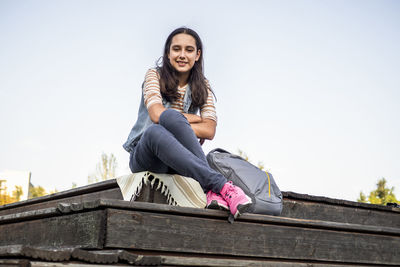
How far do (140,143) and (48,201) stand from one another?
1.74 metres

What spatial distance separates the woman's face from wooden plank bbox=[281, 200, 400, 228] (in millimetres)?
1285

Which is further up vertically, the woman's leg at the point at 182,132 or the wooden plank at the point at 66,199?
the woman's leg at the point at 182,132

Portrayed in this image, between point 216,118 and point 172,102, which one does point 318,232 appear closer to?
point 216,118

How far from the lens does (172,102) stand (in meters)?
3.45

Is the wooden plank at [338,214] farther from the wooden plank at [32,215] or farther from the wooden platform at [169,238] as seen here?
the wooden plank at [32,215]

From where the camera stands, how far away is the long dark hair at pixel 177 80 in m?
3.38

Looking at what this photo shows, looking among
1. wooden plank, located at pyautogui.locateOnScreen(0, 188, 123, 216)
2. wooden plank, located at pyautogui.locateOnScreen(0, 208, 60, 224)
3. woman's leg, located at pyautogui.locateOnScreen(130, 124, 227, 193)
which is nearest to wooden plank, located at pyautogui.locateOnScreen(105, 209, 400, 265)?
woman's leg, located at pyautogui.locateOnScreen(130, 124, 227, 193)

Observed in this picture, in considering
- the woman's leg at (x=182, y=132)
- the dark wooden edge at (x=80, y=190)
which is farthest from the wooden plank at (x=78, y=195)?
the woman's leg at (x=182, y=132)

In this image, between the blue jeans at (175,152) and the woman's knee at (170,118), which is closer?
the blue jeans at (175,152)

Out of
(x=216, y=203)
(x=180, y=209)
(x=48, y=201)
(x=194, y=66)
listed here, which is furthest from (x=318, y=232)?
(x=48, y=201)

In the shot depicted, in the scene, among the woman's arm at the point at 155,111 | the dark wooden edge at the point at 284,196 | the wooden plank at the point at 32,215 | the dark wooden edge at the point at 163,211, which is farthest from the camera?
the dark wooden edge at the point at 284,196

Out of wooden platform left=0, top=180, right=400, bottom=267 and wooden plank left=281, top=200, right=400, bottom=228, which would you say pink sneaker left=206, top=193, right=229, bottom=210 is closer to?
wooden platform left=0, top=180, right=400, bottom=267

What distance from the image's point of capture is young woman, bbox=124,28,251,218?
2734 mm

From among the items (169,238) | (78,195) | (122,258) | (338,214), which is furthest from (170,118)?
(338,214)
